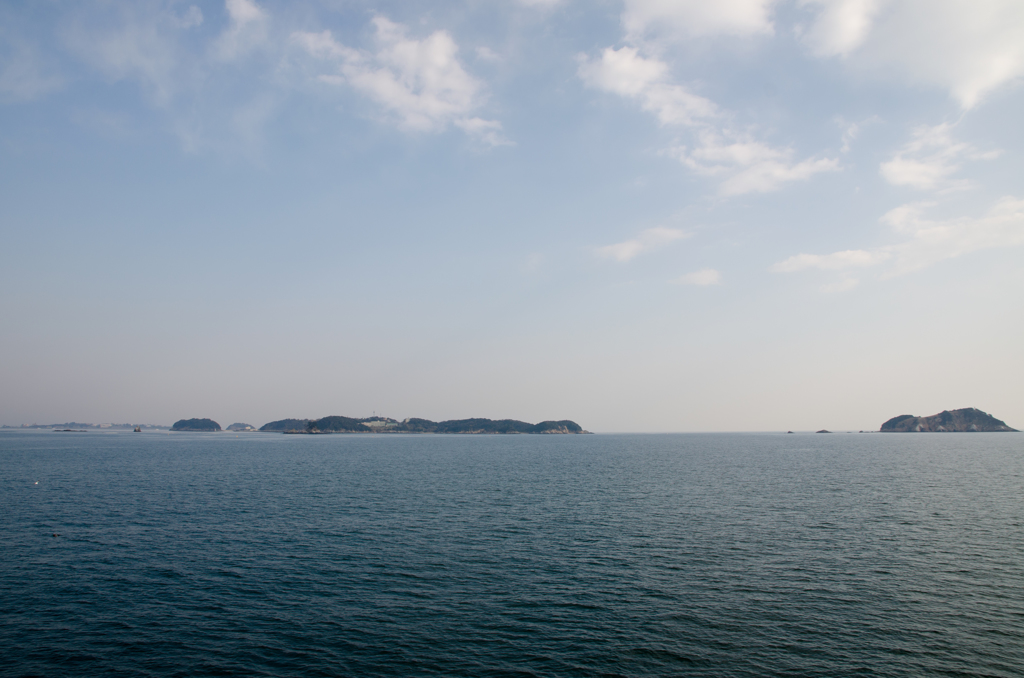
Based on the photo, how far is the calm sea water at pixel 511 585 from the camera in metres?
31.2

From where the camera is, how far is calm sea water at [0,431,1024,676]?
103 ft

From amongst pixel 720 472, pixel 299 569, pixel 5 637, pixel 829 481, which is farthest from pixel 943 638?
pixel 720 472

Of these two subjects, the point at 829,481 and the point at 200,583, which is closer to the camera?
the point at 200,583

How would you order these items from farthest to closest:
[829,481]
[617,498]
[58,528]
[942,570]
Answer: [829,481] → [617,498] → [58,528] → [942,570]

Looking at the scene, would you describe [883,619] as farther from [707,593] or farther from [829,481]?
[829,481]

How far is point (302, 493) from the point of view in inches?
3684

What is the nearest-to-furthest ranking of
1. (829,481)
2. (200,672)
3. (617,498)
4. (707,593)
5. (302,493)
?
(200,672) < (707,593) < (617,498) < (302,493) < (829,481)

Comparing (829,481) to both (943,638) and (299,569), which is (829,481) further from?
(299,569)

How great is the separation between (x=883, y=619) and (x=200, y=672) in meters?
45.2

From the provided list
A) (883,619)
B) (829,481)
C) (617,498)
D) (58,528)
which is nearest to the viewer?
(883,619)

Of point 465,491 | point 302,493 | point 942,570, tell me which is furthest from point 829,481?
point 302,493

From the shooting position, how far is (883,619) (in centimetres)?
3647

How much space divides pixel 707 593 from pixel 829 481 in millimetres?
88352

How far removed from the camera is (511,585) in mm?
43281
